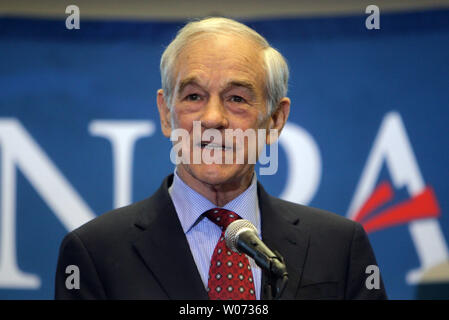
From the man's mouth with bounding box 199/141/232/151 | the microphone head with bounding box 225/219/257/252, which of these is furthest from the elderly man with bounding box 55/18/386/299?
the microphone head with bounding box 225/219/257/252

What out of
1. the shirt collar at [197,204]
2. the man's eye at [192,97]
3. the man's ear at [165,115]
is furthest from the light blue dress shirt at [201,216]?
the man's eye at [192,97]

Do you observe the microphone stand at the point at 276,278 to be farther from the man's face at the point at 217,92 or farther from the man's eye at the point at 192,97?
the man's eye at the point at 192,97

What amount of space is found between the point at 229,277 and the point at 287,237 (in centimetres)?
24

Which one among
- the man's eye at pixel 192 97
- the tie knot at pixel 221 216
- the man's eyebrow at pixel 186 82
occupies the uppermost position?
the man's eyebrow at pixel 186 82

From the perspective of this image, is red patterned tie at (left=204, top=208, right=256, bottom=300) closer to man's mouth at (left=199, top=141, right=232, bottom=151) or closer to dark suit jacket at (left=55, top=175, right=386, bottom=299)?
dark suit jacket at (left=55, top=175, right=386, bottom=299)

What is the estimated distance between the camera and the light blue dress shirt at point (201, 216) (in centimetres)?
161

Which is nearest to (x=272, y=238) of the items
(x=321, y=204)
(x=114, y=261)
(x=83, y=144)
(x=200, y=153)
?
(x=200, y=153)

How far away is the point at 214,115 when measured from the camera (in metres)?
1.59

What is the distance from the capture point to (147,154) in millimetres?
3338

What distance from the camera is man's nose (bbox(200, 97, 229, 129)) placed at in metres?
1.58

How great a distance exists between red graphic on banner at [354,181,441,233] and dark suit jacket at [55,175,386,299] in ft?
4.74

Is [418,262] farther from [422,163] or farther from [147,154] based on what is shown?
[147,154]

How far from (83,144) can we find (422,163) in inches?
70.8

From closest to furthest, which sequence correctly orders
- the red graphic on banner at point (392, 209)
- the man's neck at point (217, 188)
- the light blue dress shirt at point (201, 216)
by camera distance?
the light blue dress shirt at point (201, 216) < the man's neck at point (217, 188) < the red graphic on banner at point (392, 209)
